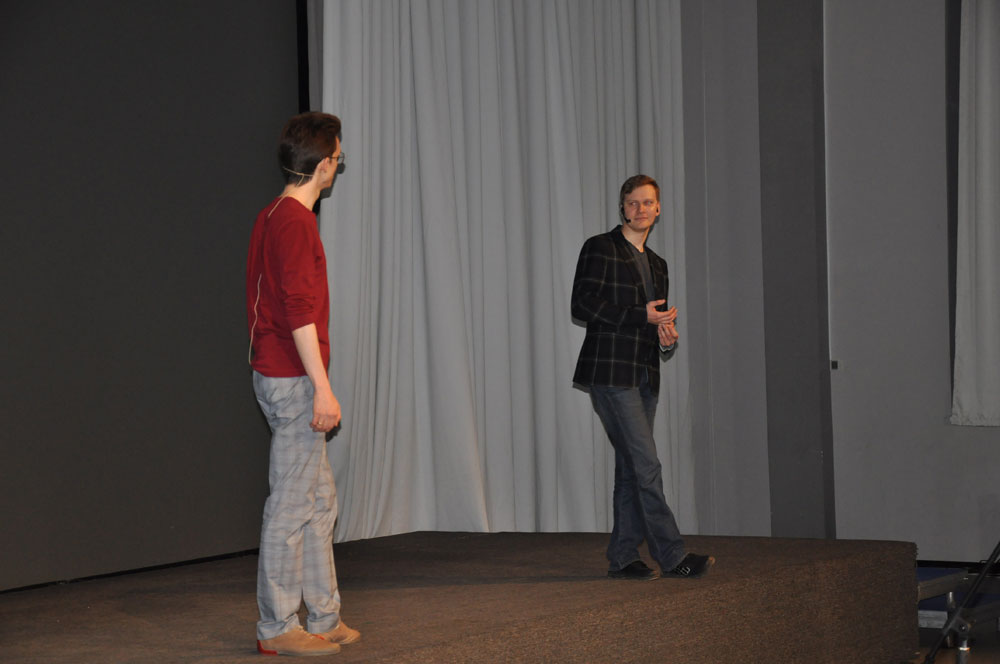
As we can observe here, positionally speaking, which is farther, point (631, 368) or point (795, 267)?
point (795, 267)

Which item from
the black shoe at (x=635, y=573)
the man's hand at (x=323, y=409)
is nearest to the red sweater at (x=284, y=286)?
the man's hand at (x=323, y=409)

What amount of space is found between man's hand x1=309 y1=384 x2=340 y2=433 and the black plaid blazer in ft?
3.43

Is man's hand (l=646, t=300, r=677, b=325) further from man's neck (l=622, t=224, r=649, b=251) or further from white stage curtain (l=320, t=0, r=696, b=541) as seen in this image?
white stage curtain (l=320, t=0, r=696, b=541)

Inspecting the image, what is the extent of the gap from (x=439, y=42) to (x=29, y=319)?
1.98 m

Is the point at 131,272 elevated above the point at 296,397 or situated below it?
above

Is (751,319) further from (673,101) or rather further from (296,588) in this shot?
(296,588)

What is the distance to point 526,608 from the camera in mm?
2625

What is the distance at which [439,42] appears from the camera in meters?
4.33

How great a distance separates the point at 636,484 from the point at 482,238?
1.78 meters

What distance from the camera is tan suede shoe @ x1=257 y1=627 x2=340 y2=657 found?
216cm

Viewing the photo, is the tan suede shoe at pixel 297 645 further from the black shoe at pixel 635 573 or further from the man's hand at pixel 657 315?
the man's hand at pixel 657 315

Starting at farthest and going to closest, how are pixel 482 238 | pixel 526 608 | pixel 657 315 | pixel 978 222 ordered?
pixel 978 222, pixel 482 238, pixel 657 315, pixel 526 608

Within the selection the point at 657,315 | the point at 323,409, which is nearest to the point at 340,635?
the point at 323,409

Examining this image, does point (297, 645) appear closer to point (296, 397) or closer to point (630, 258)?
point (296, 397)
